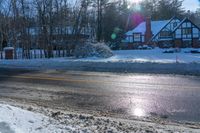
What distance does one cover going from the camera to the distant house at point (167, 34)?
7125 cm

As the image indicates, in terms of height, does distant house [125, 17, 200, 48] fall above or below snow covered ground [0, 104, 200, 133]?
above

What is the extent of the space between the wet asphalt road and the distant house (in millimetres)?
58971

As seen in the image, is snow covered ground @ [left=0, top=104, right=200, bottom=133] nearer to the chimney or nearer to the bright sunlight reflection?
the bright sunlight reflection

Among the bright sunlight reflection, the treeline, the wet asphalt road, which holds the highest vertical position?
the treeline

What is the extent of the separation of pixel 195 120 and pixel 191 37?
6603 centimetres

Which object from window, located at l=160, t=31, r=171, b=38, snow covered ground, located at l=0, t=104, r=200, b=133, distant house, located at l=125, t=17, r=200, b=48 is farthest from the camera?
window, located at l=160, t=31, r=171, b=38

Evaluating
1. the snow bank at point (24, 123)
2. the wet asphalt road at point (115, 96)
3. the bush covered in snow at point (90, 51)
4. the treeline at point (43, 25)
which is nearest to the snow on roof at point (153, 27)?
the treeline at point (43, 25)

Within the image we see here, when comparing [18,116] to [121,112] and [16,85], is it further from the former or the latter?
[16,85]

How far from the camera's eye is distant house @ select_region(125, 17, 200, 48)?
234ft

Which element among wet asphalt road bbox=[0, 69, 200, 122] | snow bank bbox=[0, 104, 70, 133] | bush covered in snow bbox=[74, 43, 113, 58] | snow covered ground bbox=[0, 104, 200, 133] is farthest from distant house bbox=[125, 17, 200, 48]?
snow bank bbox=[0, 104, 70, 133]

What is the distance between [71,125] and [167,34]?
68054 millimetres

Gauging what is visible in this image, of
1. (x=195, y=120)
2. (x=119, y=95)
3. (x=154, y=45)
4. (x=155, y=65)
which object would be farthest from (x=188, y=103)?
(x=154, y=45)

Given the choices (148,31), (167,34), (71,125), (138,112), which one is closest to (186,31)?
(167,34)

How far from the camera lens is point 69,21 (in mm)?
36719
